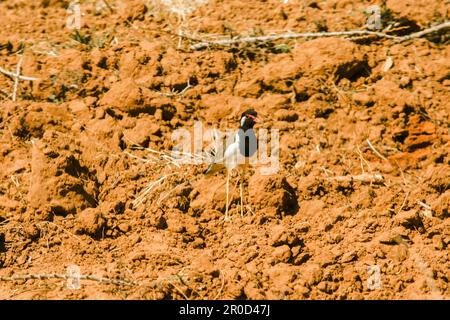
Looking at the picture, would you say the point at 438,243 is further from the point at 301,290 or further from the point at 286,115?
the point at 286,115

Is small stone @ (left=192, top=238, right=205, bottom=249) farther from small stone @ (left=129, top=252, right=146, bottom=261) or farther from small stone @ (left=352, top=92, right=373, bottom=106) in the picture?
small stone @ (left=352, top=92, right=373, bottom=106)

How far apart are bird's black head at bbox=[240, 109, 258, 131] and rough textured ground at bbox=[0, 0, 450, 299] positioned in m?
0.35

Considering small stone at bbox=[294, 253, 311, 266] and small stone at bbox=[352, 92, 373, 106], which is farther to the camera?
small stone at bbox=[352, 92, 373, 106]

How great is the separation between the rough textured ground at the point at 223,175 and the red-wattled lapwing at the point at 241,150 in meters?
0.18

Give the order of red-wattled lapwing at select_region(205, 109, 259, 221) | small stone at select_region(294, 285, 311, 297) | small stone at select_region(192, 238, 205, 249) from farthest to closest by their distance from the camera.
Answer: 1. red-wattled lapwing at select_region(205, 109, 259, 221)
2. small stone at select_region(192, 238, 205, 249)
3. small stone at select_region(294, 285, 311, 297)

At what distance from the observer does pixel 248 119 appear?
5.46 metres

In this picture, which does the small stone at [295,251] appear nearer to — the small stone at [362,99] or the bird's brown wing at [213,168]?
the bird's brown wing at [213,168]

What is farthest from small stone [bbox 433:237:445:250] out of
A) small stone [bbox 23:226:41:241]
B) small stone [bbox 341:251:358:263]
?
small stone [bbox 23:226:41:241]

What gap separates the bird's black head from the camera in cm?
544

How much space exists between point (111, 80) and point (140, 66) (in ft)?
1.09

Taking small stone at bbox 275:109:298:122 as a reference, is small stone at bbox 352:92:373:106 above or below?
above

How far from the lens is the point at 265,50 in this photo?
6.53 m

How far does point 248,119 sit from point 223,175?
554 millimetres

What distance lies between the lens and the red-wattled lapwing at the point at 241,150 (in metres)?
5.32
